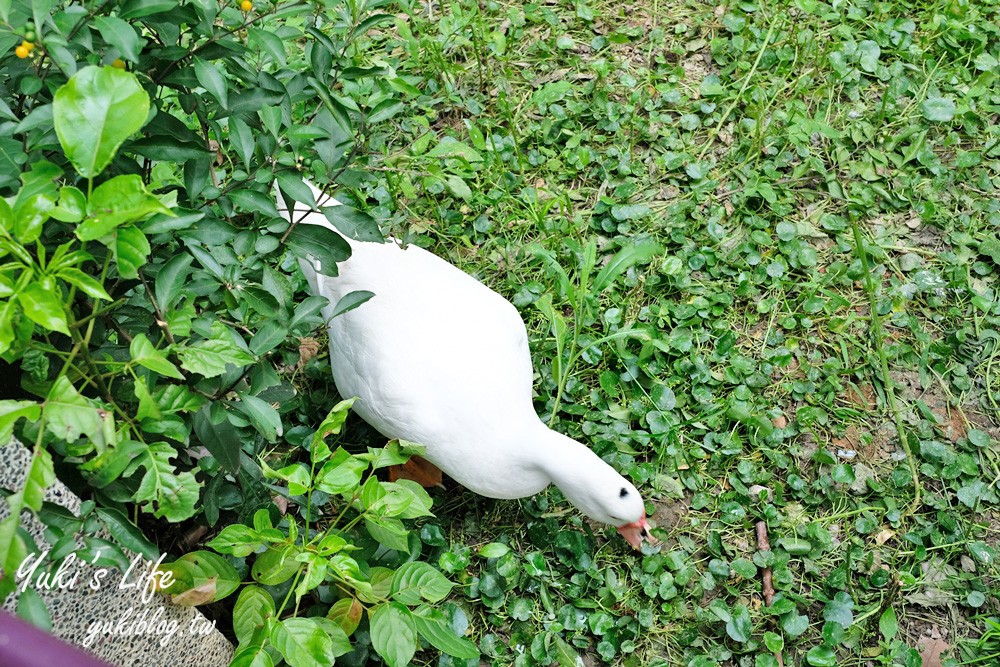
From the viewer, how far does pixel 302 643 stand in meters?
1.47

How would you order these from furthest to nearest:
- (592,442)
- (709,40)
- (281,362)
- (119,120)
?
(709,40)
(281,362)
(592,442)
(119,120)

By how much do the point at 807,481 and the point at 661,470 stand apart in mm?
381

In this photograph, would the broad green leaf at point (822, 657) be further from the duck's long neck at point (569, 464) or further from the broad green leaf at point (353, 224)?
the broad green leaf at point (353, 224)

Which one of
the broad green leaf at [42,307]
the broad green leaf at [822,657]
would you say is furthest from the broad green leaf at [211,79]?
the broad green leaf at [822,657]

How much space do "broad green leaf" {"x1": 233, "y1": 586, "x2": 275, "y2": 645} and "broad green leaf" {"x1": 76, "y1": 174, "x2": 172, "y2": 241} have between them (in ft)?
2.79

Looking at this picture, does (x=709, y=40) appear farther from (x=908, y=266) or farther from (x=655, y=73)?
(x=908, y=266)

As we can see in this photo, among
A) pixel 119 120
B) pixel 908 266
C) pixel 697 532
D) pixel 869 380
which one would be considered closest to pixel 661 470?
pixel 697 532

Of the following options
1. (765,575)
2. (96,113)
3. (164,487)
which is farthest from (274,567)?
(765,575)

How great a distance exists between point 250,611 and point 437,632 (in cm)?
37

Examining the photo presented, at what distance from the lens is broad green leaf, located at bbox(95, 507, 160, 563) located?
133 centimetres

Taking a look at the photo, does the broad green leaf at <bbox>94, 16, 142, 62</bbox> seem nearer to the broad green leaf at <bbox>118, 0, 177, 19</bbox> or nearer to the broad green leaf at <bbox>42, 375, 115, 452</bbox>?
the broad green leaf at <bbox>118, 0, 177, 19</bbox>

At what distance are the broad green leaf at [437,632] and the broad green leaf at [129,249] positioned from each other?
38.1 inches

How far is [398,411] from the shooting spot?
6.45ft

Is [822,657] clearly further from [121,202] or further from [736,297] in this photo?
[121,202]
